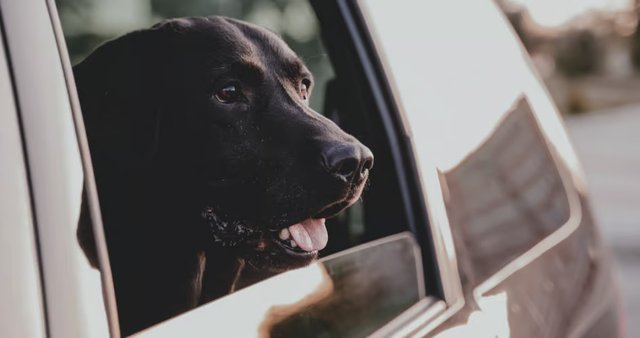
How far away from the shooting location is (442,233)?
6.35ft

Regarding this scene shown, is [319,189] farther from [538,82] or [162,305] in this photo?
[538,82]

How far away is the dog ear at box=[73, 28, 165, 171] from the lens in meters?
1.39

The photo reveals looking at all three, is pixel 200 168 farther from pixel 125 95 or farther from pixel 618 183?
pixel 618 183

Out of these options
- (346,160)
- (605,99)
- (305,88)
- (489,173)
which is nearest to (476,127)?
(489,173)

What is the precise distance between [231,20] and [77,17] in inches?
12.2

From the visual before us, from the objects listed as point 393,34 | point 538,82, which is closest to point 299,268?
point 393,34

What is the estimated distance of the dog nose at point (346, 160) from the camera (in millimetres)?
1521

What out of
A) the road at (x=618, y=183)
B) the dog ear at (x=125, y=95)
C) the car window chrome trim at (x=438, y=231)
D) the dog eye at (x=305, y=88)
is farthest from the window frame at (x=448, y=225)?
the road at (x=618, y=183)

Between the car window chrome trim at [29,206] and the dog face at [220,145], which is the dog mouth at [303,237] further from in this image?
the car window chrome trim at [29,206]

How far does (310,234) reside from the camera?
155 centimetres

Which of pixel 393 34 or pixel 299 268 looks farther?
pixel 393 34

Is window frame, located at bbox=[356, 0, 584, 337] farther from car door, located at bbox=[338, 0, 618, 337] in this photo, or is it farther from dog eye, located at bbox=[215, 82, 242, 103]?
dog eye, located at bbox=[215, 82, 242, 103]

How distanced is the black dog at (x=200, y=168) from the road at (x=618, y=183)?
5.45m

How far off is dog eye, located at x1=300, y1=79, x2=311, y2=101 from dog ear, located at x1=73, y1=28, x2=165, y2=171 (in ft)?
0.87
